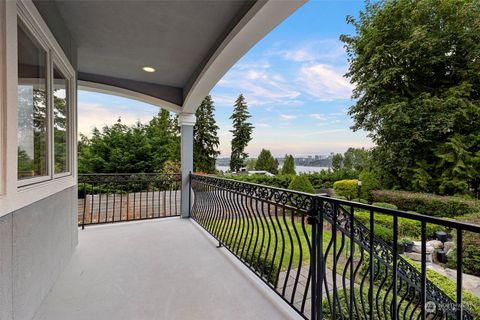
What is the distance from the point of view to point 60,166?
2385 millimetres

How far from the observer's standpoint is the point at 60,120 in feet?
7.77

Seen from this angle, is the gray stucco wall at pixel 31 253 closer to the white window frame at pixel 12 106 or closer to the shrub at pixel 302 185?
the white window frame at pixel 12 106

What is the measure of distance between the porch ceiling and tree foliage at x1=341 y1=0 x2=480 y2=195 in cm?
872

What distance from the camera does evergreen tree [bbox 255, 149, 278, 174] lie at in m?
15.6

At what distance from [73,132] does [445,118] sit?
1089 centimetres

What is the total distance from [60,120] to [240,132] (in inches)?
601

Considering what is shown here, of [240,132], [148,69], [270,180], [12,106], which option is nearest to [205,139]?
[240,132]

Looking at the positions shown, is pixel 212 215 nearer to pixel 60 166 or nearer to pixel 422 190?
pixel 60 166

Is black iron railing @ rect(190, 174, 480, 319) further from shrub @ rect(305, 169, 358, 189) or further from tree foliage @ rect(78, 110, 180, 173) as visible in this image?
shrub @ rect(305, 169, 358, 189)

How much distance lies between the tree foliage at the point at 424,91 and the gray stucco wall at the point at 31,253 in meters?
10.4

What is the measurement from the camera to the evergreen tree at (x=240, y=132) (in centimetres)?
1731

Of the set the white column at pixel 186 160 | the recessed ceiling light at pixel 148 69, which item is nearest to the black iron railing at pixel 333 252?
the white column at pixel 186 160

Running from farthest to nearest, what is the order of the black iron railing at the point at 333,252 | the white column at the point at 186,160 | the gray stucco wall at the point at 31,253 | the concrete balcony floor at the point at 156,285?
the white column at the point at 186,160
the concrete balcony floor at the point at 156,285
the gray stucco wall at the point at 31,253
the black iron railing at the point at 333,252

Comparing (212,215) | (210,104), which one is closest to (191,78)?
(212,215)
